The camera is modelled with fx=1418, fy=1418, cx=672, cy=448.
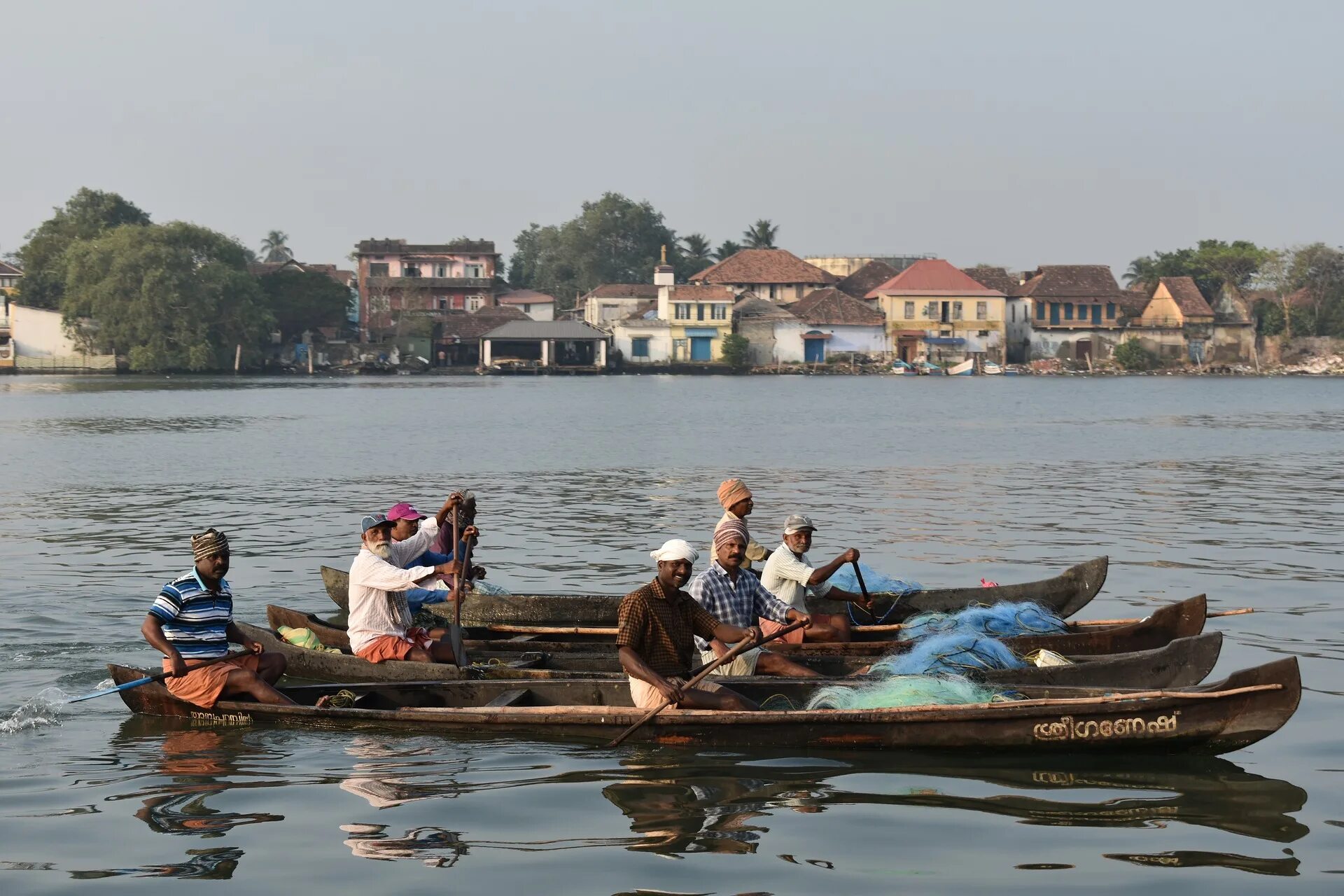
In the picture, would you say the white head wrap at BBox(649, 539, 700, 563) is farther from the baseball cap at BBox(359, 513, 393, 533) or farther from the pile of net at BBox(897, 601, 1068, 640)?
the pile of net at BBox(897, 601, 1068, 640)

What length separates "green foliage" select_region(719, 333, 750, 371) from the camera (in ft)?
256

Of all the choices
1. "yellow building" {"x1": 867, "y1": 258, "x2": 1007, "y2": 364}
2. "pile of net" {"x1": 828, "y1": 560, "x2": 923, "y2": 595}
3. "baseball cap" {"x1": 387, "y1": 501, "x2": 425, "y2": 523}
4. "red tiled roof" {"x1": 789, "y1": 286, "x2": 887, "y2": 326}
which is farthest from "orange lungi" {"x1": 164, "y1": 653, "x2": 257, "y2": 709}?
"yellow building" {"x1": 867, "y1": 258, "x2": 1007, "y2": 364}

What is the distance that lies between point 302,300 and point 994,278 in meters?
40.2

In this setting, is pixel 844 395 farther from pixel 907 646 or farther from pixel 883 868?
pixel 883 868

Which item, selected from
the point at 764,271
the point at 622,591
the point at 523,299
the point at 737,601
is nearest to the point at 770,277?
the point at 764,271

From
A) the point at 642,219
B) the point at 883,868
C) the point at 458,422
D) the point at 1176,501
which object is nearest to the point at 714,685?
the point at 883,868

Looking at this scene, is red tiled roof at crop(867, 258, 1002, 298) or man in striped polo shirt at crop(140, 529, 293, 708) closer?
man in striped polo shirt at crop(140, 529, 293, 708)

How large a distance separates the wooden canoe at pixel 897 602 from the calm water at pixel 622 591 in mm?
1355

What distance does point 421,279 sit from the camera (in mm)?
84000

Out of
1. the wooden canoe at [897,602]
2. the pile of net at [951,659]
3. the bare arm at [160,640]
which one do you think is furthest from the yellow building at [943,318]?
the bare arm at [160,640]

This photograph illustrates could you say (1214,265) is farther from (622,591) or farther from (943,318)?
(622,591)

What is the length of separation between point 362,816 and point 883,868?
2.81 meters

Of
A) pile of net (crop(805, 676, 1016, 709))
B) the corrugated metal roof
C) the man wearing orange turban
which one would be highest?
the corrugated metal roof

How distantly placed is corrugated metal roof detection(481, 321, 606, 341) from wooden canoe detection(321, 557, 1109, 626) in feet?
218
